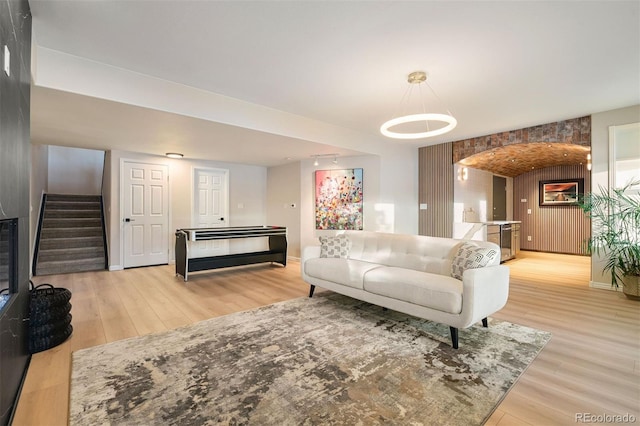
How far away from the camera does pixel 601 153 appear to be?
4230 mm

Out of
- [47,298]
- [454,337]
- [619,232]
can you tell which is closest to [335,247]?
[454,337]

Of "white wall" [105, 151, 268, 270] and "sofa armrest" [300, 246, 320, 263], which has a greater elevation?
"white wall" [105, 151, 268, 270]

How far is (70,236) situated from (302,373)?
21.3 ft


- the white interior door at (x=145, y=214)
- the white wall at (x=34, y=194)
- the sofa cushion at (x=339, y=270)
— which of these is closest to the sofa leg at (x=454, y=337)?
the sofa cushion at (x=339, y=270)

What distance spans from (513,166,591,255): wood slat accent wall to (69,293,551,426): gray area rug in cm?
675

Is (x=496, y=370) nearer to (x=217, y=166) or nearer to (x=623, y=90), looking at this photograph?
(x=623, y=90)

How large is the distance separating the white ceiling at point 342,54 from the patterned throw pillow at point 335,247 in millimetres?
1803

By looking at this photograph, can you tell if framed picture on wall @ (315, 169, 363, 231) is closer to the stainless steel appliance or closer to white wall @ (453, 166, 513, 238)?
white wall @ (453, 166, 513, 238)

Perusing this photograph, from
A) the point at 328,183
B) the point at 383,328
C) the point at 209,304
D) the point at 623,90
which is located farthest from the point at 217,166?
the point at 623,90

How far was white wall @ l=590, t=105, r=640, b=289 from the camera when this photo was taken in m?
4.14

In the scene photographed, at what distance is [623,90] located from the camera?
3.45m

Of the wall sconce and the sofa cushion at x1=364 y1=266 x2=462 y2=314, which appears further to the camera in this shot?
the wall sconce

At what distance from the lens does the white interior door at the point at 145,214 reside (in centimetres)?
557

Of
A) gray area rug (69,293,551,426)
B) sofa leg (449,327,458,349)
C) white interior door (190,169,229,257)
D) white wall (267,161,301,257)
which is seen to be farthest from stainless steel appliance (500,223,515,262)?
white interior door (190,169,229,257)
